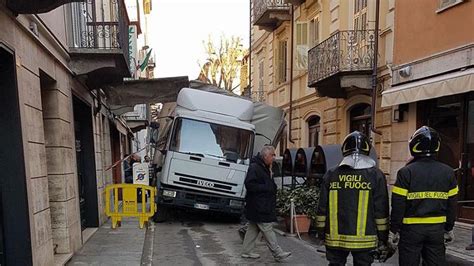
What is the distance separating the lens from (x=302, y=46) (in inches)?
595

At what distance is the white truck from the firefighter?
598 cm

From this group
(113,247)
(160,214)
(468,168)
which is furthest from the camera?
(160,214)

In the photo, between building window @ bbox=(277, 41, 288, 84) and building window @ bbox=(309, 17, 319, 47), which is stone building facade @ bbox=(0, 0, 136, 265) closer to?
building window @ bbox=(309, 17, 319, 47)

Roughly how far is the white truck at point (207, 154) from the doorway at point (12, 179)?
5.37 metres

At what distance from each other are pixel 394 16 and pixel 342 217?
7.98 meters

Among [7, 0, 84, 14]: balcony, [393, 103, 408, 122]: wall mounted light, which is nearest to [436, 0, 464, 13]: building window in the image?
[393, 103, 408, 122]: wall mounted light

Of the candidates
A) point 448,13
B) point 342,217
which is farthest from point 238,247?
point 448,13

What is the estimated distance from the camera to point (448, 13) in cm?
858

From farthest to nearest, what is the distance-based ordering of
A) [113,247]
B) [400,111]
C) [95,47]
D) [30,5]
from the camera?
[400,111]
[95,47]
[113,247]
[30,5]

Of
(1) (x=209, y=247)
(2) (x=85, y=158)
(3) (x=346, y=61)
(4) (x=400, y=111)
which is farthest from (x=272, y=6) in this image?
(1) (x=209, y=247)

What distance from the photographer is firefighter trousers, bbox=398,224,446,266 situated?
3973 mm

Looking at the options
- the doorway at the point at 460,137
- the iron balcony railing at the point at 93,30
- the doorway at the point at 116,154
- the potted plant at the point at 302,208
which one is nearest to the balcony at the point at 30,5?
the iron balcony railing at the point at 93,30

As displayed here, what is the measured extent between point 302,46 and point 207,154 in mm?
7030

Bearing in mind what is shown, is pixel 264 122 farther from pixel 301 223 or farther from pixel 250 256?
pixel 250 256
